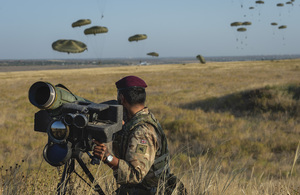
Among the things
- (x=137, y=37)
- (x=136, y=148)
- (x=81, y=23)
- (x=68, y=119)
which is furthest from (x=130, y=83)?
(x=137, y=37)

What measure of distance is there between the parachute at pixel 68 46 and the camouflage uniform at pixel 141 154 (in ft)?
98.7

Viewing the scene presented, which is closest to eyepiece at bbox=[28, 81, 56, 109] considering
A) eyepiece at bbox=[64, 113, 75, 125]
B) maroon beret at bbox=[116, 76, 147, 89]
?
eyepiece at bbox=[64, 113, 75, 125]

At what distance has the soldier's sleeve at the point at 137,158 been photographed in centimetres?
201

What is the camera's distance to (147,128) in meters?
2.22

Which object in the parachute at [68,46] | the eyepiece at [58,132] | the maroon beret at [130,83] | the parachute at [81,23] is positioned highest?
the parachute at [81,23]

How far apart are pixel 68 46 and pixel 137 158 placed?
32.5m

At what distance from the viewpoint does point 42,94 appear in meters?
1.95

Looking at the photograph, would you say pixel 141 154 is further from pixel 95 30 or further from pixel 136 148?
pixel 95 30

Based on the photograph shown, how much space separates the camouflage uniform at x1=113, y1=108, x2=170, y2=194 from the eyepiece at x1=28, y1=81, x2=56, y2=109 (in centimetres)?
66

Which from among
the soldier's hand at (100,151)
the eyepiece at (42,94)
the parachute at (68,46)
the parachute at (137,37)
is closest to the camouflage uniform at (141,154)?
the soldier's hand at (100,151)

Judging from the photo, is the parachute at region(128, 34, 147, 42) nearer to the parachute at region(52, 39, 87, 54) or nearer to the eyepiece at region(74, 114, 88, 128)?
the parachute at region(52, 39, 87, 54)

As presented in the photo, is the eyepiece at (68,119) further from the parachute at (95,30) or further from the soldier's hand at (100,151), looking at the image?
the parachute at (95,30)

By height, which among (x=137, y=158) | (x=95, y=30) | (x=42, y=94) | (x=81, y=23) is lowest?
(x=137, y=158)

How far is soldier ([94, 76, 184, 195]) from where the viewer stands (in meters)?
2.00
